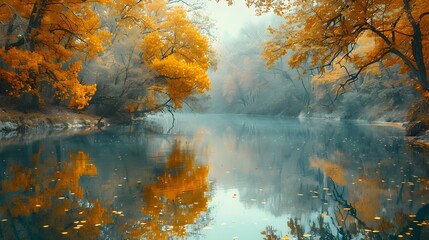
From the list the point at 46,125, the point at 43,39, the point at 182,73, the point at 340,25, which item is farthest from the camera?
the point at 182,73

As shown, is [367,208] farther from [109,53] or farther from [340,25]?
[109,53]

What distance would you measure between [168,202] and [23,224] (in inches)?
107

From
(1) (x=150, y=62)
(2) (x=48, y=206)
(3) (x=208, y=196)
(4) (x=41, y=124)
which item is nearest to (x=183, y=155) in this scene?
(3) (x=208, y=196)

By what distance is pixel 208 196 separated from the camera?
899 cm

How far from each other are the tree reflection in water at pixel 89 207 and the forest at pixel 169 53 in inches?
256

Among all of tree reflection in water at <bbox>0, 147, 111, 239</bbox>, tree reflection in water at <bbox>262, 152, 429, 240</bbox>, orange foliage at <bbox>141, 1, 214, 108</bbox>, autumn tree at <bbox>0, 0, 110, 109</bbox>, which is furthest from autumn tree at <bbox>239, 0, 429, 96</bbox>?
orange foliage at <bbox>141, 1, 214, 108</bbox>

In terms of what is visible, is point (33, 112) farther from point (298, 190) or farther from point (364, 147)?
point (298, 190)

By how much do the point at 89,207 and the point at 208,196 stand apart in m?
2.57

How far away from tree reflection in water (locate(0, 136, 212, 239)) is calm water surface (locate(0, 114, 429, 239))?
18mm

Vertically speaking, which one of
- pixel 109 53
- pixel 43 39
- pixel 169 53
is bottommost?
pixel 43 39

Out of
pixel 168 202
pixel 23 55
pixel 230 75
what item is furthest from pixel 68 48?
pixel 230 75

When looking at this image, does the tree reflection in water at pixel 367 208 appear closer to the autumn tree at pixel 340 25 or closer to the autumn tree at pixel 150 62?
the autumn tree at pixel 340 25

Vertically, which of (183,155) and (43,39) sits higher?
(43,39)

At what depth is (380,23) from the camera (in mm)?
15484
